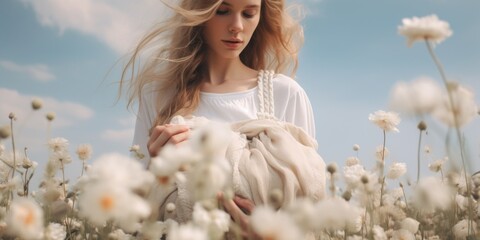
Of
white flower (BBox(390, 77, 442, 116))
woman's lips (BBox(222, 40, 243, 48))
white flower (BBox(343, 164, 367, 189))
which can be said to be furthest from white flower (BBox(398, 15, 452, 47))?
woman's lips (BBox(222, 40, 243, 48))

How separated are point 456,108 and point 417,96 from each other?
8 cm

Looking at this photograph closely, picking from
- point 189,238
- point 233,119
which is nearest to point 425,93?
point 189,238

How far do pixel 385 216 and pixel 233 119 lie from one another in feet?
2.98

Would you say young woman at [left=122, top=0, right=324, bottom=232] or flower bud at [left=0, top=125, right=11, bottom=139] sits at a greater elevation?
young woman at [left=122, top=0, right=324, bottom=232]

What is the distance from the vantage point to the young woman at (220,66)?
2.69 metres

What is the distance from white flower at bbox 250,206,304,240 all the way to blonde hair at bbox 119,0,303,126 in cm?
199

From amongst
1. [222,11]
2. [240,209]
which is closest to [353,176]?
[240,209]

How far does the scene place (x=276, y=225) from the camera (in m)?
0.81

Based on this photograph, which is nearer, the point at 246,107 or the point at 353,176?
the point at 353,176

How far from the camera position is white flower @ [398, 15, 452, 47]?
3.72ft

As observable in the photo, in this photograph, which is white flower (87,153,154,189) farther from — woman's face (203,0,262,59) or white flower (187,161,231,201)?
woman's face (203,0,262,59)

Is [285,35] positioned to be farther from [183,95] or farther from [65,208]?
[65,208]

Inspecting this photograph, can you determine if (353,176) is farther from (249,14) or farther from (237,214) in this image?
(249,14)

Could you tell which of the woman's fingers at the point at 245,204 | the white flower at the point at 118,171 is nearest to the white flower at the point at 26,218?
the white flower at the point at 118,171
